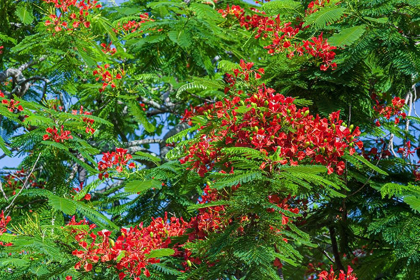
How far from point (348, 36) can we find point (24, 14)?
13.7ft

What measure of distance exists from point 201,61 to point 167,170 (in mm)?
1327

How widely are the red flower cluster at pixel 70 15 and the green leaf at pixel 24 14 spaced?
2.37 ft

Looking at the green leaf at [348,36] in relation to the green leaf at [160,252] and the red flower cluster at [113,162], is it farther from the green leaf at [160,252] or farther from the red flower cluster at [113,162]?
the red flower cluster at [113,162]

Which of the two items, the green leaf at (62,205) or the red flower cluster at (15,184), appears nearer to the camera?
the green leaf at (62,205)

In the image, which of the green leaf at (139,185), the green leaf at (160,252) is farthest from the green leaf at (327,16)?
the green leaf at (160,252)

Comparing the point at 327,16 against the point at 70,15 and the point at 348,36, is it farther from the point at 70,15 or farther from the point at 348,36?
the point at 70,15

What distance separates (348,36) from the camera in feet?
12.8

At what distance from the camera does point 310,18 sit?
163 inches

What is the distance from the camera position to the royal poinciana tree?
3.38 meters

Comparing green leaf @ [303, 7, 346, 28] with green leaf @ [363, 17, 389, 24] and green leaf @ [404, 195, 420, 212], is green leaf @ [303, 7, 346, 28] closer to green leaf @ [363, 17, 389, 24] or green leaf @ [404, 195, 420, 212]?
green leaf @ [363, 17, 389, 24]

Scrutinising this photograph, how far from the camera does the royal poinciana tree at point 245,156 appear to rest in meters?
3.38

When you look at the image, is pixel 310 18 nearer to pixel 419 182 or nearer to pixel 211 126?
pixel 211 126

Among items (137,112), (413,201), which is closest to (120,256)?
(413,201)

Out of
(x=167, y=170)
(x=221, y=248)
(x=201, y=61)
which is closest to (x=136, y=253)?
(x=221, y=248)
